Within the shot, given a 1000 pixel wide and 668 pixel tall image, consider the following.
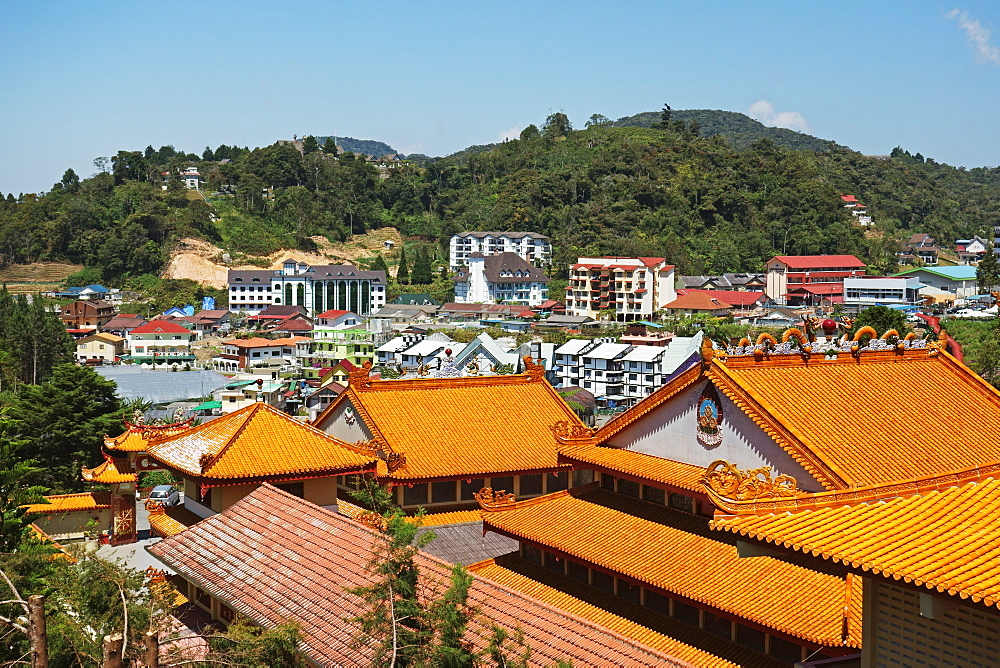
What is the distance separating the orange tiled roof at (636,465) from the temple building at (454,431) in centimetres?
250

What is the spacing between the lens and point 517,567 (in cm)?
1672

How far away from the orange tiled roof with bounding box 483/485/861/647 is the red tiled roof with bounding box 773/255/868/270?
91.0 metres

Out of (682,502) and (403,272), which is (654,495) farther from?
(403,272)

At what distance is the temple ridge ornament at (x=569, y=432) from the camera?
17641mm

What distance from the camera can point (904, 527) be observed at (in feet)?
28.8

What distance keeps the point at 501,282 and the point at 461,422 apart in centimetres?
8500

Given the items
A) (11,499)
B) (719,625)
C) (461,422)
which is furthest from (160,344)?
(719,625)

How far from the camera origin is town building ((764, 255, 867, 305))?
101438mm

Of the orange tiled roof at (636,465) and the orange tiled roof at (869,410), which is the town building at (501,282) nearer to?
the orange tiled roof at (636,465)

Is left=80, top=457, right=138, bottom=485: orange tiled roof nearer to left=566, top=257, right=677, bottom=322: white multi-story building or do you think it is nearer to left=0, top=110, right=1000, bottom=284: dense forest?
left=566, top=257, right=677, bottom=322: white multi-story building

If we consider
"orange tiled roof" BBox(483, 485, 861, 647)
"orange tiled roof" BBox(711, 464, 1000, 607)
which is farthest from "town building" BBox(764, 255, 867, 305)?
"orange tiled roof" BBox(711, 464, 1000, 607)

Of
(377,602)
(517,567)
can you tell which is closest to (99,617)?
(377,602)

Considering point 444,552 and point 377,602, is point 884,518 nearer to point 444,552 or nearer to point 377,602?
point 377,602

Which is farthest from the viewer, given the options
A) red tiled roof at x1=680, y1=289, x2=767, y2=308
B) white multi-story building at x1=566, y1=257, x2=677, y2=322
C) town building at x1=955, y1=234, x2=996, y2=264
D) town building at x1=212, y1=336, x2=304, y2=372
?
town building at x1=955, y1=234, x2=996, y2=264
